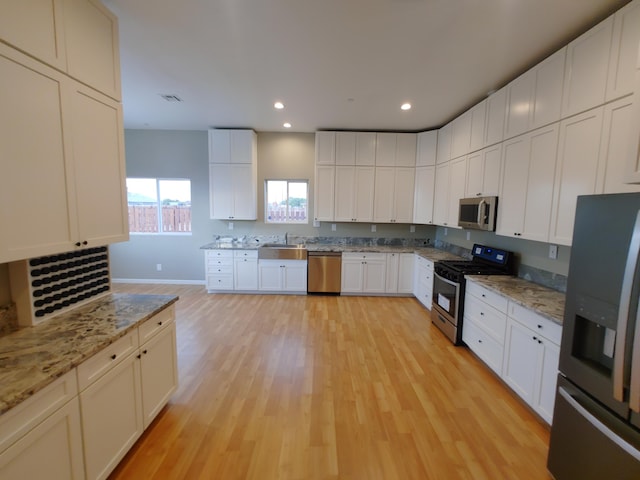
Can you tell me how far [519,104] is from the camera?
258cm

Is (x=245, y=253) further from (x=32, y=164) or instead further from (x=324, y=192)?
Answer: (x=32, y=164)

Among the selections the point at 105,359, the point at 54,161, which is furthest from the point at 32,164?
the point at 105,359

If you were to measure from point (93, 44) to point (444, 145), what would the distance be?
4.31 meters

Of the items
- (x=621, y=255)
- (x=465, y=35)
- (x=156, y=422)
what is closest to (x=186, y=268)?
(x=156, y=422)

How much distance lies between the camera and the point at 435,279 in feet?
12.0

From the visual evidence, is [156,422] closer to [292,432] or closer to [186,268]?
[292,432]

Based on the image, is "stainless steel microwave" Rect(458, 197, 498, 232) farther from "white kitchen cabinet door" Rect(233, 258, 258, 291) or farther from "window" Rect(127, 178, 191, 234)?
"window" Rect(127, 178, 191, 234)

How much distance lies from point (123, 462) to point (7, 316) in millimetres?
1102

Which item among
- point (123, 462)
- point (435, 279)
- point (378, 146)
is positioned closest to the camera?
point (123, 462)

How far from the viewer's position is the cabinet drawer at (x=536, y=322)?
71.6 inches

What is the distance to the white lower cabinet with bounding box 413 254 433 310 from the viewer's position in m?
4.06

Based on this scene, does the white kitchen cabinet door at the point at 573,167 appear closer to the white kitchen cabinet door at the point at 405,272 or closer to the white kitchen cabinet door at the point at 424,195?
the white kitchen cabinet door at the point at 424,195

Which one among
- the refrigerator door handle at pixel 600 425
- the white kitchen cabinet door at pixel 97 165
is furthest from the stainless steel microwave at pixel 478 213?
the white kitchen cabinet door at pixel 97 165

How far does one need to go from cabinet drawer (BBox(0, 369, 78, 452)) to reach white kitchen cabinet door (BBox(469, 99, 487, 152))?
13.6ft
